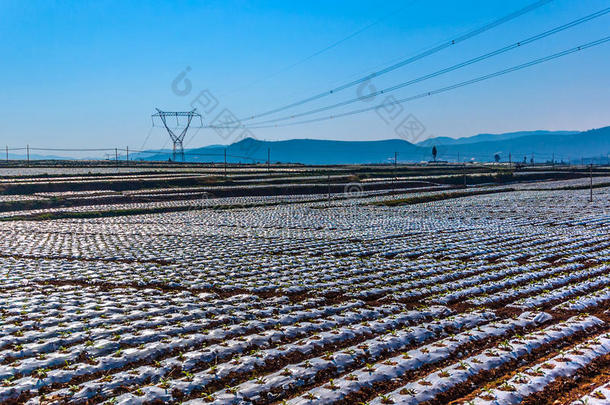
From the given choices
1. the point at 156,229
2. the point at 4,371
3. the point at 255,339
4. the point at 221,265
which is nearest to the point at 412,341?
the point at 255,339

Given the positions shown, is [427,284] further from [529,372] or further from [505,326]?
[529,372]

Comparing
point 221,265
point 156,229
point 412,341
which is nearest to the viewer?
point 412,341

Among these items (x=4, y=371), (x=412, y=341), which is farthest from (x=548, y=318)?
(x=4, y=371)

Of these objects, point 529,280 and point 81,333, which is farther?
point 529,280

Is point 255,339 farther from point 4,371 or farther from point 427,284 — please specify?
point 427,284

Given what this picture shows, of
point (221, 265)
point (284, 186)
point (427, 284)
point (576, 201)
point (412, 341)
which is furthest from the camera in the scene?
point (284, 186)

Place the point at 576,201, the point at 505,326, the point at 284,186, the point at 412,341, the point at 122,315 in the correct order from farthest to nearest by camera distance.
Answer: the point at 284,186 < the point at 576,201 < the point at 122,315 < the point at 505,326 < the point at 412,341
